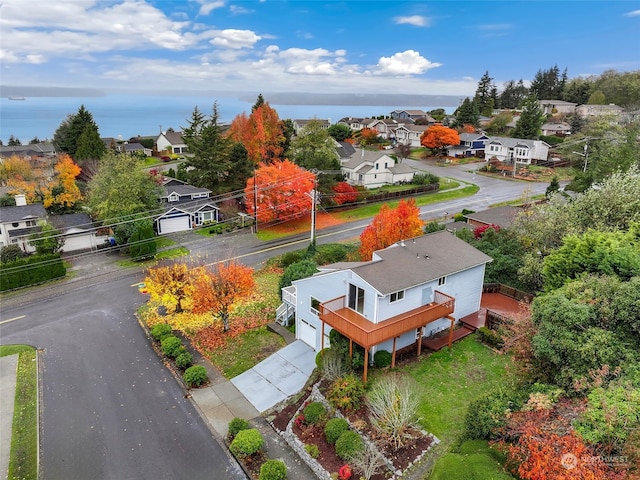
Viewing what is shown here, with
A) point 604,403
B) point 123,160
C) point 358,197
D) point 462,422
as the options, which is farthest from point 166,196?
point 604,403

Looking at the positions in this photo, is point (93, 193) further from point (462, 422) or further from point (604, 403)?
point (604, 403)

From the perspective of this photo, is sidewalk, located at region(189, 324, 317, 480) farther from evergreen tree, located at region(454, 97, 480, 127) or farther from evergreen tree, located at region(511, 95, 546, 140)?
evergreen tree, located at region(454, 97, 480, 127)

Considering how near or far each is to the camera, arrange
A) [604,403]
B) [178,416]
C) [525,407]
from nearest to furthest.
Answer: [604,403]
[525,407]
[178,416]

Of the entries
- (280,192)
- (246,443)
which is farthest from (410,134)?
(246,443)

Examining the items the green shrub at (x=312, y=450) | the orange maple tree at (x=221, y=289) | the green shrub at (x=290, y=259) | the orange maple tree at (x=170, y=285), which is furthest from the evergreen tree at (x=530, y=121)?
the green shrub at (x=312, y=450)

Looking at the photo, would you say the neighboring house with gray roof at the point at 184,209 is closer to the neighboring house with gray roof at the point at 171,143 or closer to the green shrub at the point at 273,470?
the green shrub at the point at 273,470

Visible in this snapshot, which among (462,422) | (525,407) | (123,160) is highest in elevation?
(123,160)

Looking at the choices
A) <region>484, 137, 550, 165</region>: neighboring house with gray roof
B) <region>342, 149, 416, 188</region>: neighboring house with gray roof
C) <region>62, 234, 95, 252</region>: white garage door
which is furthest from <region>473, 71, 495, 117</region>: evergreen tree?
<region>62, 234, 95, 252</region>: white garage door
